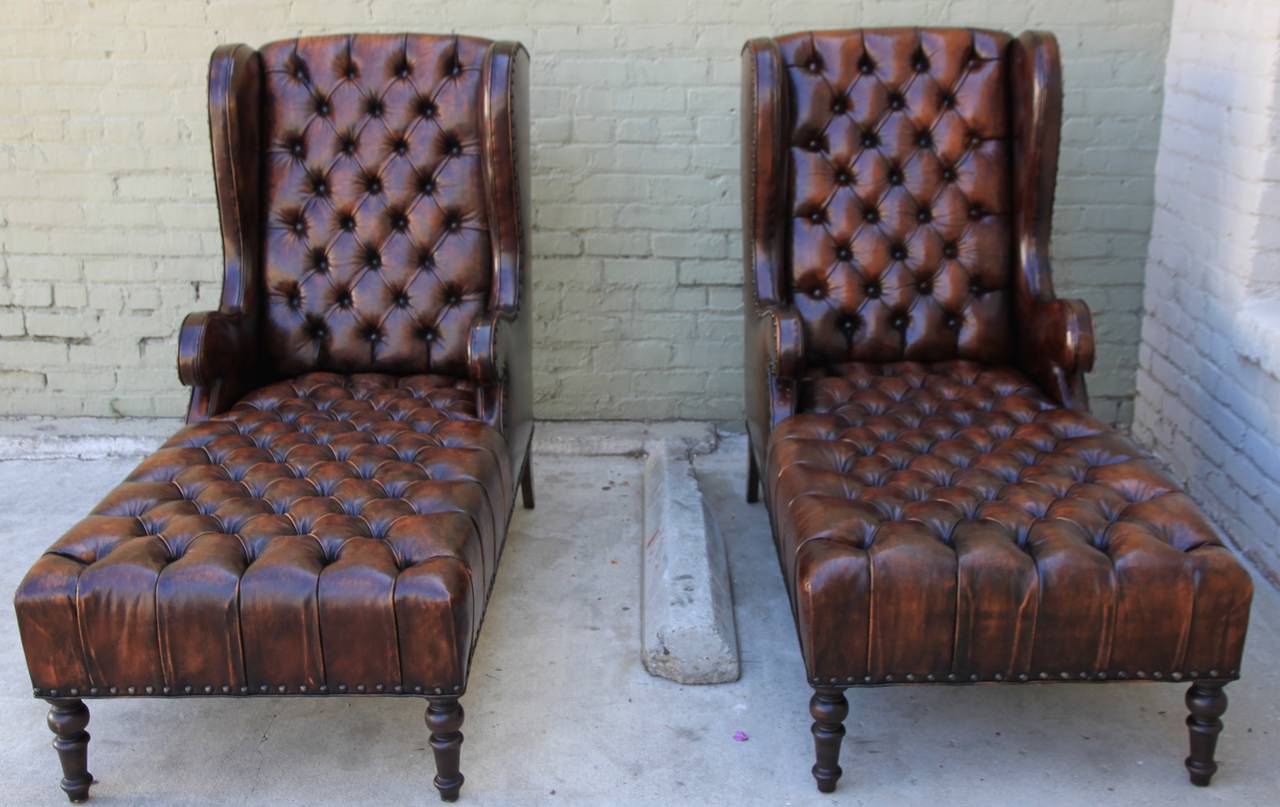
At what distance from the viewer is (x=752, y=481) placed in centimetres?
331

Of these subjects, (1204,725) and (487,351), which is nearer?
(1204,725)

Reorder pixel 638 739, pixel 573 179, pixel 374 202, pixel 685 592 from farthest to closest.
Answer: pixel 573 179, pixel 374 202, pixel 685 592, pixel 638 739

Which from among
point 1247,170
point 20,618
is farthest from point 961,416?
point 20,618

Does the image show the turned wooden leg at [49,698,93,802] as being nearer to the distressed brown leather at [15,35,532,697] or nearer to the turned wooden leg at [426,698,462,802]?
the distressed brown leather at [15,35,532,697]

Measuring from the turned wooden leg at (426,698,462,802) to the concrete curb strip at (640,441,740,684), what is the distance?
0.55 m

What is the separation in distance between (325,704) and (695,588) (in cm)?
81

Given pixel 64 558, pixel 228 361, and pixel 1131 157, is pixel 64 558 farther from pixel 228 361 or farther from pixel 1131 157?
pixel 1131 157

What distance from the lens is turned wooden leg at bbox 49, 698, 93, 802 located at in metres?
2.16

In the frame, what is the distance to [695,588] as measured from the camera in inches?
106

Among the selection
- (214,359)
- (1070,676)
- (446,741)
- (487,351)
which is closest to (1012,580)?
(1070,676)

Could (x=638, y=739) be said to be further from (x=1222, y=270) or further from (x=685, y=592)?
(x=1222, y=270)

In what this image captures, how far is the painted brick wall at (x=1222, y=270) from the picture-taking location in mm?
2912

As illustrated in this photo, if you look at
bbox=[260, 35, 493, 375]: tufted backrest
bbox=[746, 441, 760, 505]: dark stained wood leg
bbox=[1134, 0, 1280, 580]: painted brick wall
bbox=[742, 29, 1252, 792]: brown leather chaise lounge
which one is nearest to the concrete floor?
bbox=[742, 29, 1252, 792]: brown leather chaise lounge

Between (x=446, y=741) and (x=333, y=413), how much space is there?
3.05 feet
